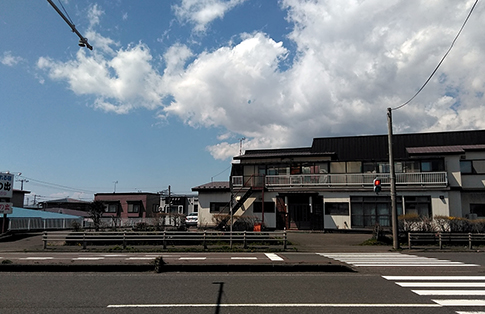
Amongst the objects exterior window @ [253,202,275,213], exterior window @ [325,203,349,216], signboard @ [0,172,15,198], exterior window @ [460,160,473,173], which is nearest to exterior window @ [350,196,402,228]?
exterior window @ [325,203,349,216]

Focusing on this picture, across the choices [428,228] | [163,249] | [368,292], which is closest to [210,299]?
[368,292]

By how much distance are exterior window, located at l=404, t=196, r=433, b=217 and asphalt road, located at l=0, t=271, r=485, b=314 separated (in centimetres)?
1926

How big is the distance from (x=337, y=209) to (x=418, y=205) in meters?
5.77

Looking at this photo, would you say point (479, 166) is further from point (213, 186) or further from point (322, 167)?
point (213, 186)

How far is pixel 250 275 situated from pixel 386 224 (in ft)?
66.0

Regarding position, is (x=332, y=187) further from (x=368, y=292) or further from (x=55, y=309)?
(x=55, y=309)

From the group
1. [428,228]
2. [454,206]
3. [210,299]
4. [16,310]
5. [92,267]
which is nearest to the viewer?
[16,310]

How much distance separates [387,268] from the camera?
10883mm

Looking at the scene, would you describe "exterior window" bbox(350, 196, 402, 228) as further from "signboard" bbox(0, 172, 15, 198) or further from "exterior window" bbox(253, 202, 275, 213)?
"signboard" bbox(0, 172, 15, 198)

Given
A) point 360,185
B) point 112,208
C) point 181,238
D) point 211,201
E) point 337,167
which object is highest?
point 337,167

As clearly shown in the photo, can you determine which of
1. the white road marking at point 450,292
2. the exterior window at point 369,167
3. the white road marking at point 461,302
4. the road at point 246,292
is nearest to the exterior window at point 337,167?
the exterior window at point 369,167

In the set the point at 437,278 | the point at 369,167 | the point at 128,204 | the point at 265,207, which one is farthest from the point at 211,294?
the point at 128,204

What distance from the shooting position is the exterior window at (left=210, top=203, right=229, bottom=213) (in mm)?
30655

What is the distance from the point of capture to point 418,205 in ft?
87.7
